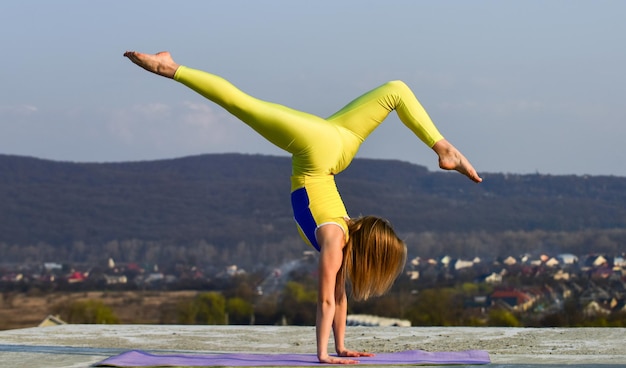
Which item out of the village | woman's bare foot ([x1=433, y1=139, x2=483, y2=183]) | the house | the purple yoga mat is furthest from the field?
woman's bare foot ([x1=433, y1=139, x2=483, y2=183])

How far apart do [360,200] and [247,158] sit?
12618 millimetres

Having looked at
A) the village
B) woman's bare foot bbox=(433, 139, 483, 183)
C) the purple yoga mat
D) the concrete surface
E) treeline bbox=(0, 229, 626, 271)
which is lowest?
the purple yoga mat

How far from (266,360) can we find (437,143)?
180 centimetres

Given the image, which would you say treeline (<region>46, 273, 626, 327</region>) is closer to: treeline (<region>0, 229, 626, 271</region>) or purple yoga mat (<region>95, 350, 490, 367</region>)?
treeline (<region>0, 229, 626, 271</region>)

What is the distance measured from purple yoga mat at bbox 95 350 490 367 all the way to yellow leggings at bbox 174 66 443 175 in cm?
125

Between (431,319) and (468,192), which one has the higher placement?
(468,192)

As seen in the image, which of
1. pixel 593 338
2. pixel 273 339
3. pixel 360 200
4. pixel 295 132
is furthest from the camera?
pixel 360 200

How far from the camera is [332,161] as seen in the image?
21.8 feet

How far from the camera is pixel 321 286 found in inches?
258

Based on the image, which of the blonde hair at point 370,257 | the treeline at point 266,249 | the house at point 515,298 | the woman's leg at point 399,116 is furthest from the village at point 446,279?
the woman's leg at point 399,116

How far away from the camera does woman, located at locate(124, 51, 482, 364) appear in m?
6.50

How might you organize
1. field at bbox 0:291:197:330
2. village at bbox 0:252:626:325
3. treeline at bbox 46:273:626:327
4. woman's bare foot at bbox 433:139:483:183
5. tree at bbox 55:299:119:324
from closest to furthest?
woman's bare foot at bbox 433:139:483:183, treeline at bbox 46:273:626:327, tree at bbox 55:299:119:324, field at bbox 0:291:197:330, village at bbox 0:252:626:325

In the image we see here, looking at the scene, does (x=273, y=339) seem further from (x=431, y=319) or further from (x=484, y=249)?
(x=484, y=249)

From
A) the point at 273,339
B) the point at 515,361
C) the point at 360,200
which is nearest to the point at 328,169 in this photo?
the point at 515,361
